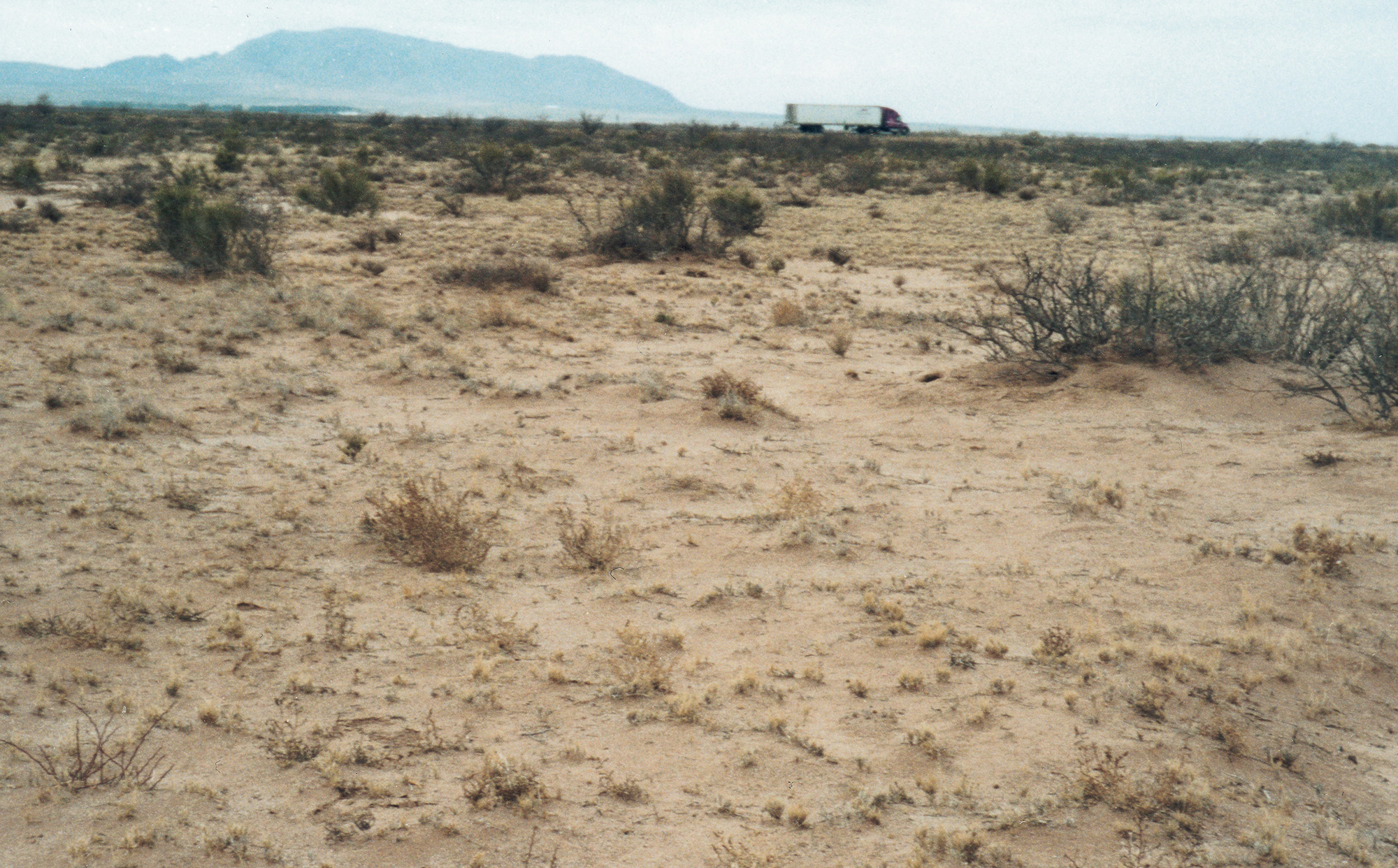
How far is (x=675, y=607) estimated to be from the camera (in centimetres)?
602

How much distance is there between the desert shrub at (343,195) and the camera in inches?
867

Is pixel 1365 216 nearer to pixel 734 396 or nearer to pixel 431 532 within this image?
pixel 734 396

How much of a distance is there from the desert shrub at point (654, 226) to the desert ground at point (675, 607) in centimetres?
704

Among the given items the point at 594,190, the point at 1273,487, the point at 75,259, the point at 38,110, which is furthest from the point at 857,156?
the point at 38,110

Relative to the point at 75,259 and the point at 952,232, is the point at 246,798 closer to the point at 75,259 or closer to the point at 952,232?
the point at 75,259

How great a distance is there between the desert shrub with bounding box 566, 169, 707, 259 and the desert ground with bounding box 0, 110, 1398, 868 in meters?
7.04

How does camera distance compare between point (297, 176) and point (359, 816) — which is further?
point (297, 176)

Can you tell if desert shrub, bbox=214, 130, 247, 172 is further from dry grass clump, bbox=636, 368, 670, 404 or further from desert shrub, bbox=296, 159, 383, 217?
dry grass clump, bbox=636, 368, 670, 404

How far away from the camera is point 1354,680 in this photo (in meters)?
5.01

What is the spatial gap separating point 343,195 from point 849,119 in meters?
54.7

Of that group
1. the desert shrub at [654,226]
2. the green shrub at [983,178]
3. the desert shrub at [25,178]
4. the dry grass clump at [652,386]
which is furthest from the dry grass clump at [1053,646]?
the green shrub at [983,178]

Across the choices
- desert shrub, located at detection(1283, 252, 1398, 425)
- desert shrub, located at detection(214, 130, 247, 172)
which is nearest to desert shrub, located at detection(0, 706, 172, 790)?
desert shrub, located at detection(1283, 252, 1398, 425)

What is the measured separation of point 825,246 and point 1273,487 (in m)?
14.2

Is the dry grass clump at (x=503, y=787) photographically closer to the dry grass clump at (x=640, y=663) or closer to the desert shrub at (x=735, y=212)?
the dry grass clump at (x=640, y=663)
